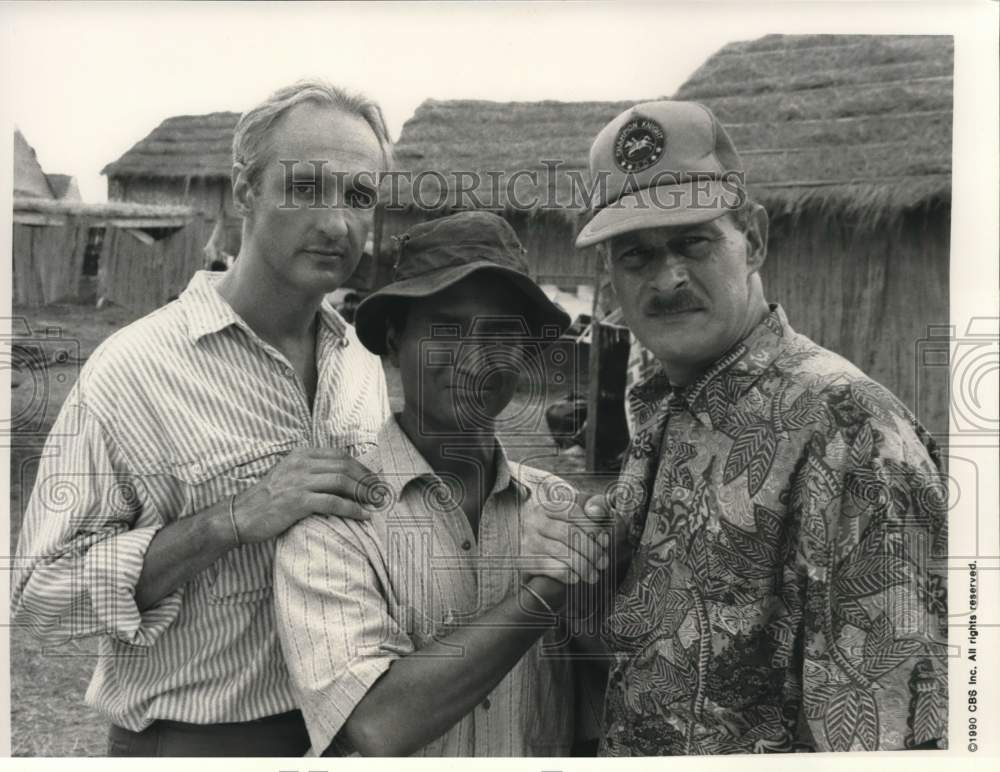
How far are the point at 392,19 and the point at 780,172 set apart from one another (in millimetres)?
1335

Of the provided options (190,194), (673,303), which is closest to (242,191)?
(190,194)

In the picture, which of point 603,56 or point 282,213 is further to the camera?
point 603,56

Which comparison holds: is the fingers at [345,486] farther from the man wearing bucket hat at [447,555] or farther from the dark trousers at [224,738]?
the dark trousers at [224,738]

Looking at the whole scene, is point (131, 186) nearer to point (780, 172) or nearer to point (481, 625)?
point (481, 625)

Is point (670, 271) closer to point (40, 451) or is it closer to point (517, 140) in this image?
point (517, 140)

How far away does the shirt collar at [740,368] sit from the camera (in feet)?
9.08

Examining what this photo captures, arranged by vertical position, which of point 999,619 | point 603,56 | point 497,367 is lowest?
point 999,619

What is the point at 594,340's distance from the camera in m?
3.34

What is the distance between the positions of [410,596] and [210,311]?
1043 mm

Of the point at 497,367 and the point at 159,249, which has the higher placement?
the point at 159,249

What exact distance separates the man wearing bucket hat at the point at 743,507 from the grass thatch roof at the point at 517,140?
37cm

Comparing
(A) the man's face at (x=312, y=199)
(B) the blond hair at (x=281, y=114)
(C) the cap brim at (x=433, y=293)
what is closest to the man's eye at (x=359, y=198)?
(A) the man's face at (x=312, y=199)

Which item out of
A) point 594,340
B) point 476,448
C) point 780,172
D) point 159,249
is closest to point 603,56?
point 780,172

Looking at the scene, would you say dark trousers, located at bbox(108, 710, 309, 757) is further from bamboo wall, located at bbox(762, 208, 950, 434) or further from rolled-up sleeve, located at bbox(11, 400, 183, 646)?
bamboo wall, located at bbox(762, 208, 950, 434)
